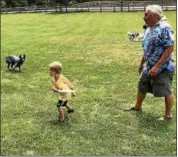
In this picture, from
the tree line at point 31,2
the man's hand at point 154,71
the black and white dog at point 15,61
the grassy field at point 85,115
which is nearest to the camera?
the grassy field at point 85,115

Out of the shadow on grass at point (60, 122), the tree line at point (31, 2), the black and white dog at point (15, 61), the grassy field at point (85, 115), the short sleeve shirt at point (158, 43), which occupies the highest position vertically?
the short sleeve shirt at point (158, 43)

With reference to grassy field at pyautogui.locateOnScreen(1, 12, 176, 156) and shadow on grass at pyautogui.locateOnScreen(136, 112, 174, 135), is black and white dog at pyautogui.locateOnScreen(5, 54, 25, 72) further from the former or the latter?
shadow on grass at pyautogui.locateOnScreen(136, 112, 174, 135)

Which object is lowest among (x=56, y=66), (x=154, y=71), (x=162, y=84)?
(x=162, y=84)

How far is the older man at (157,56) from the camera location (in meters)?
8.10

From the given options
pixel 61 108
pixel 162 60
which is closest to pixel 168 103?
pixel 162 60

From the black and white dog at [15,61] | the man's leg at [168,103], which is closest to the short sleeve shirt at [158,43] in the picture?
the man's leg at [168,103]

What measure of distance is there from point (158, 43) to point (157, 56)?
256 millimetres

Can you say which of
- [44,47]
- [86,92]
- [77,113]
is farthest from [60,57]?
[77,113]

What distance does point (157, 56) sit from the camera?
8.31 metres

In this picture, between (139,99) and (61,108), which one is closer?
(61,108)

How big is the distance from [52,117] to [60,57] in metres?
7.77

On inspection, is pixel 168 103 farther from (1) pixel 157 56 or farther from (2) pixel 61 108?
(2) pixel 61 108

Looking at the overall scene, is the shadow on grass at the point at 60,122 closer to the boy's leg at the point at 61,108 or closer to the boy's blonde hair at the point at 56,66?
the boy's leg at the point at 61,108

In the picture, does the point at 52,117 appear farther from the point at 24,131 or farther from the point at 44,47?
the point at 44,47
